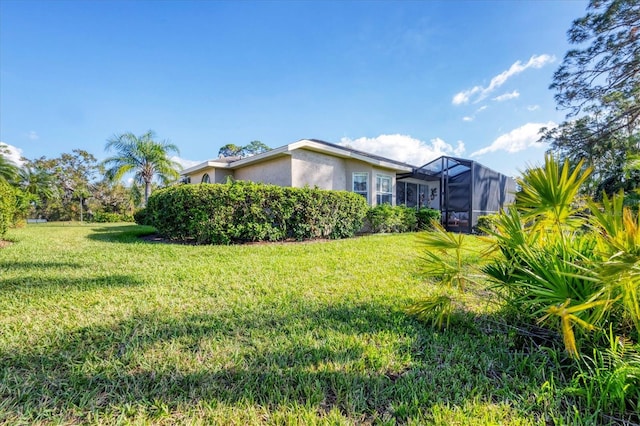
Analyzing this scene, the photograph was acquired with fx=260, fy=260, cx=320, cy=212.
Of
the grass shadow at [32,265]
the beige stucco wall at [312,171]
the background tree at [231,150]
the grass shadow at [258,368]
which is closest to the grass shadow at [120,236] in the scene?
the grass shadow at [32,265]

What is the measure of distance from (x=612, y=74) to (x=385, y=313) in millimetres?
13281

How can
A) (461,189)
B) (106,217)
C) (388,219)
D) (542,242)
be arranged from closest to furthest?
(542,242)
(388,219)
(461,189)
(106,217)

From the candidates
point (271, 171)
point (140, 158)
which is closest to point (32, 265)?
point (271, 171)

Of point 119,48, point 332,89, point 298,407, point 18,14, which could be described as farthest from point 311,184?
point 298,407

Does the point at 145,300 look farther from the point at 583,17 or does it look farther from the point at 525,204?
the point at 583,17

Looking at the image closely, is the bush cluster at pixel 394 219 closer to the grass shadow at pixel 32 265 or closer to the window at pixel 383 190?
the window at pixel 383 190

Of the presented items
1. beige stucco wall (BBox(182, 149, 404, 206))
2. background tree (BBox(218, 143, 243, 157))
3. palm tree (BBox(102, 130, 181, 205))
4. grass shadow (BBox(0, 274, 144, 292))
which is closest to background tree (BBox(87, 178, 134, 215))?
palm tree (BBox(102, 130, 181, 205))

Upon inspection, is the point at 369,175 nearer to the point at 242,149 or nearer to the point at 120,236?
the point at 120,236

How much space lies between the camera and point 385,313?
11.4 ft

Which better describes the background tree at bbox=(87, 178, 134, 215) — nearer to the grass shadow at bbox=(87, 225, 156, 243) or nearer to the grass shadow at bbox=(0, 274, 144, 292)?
the grass shadow at bbox=(87, 225, 156, 243)

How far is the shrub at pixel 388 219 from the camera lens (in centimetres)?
1293

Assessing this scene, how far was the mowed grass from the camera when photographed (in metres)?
1.81

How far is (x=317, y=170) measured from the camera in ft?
42.9

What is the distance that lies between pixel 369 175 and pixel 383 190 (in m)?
1.50
